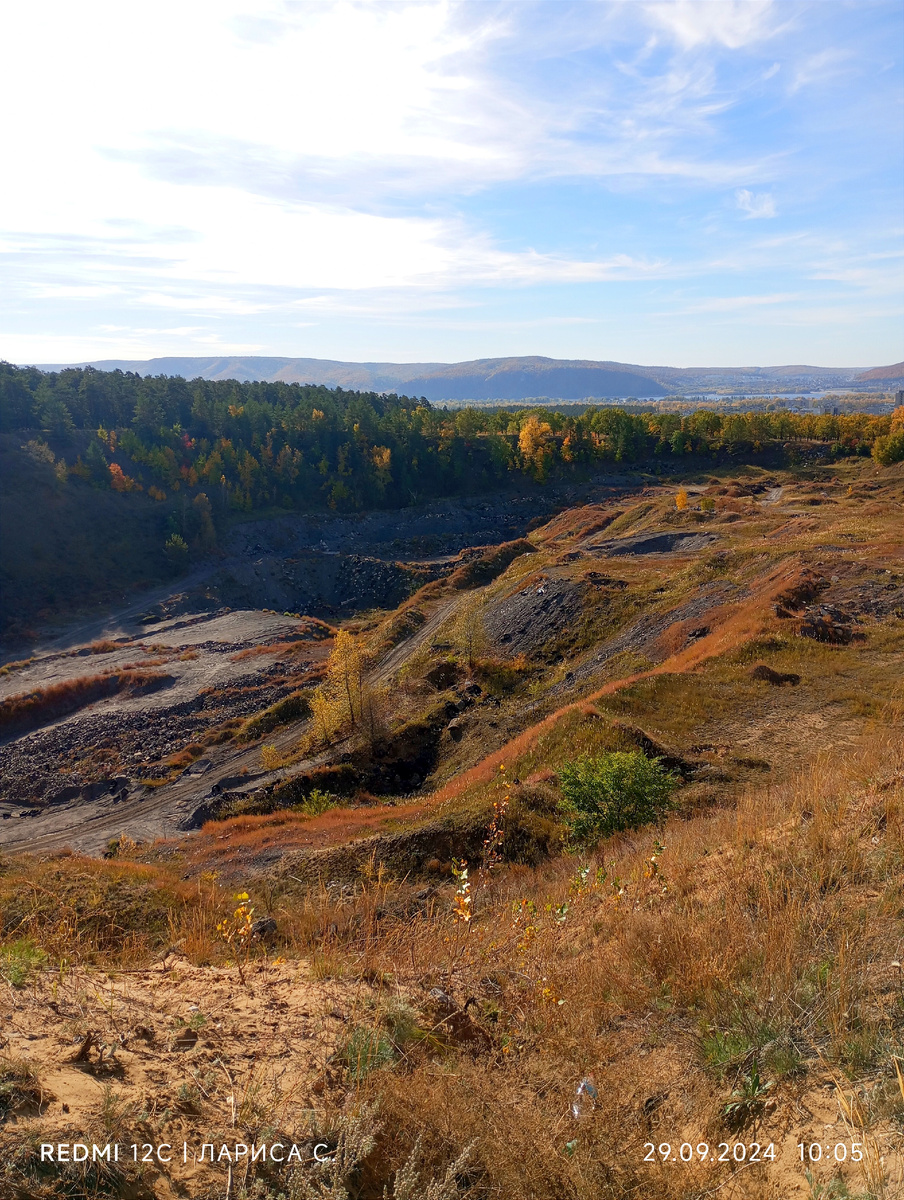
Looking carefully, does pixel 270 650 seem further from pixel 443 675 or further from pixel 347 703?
pixel 347 703

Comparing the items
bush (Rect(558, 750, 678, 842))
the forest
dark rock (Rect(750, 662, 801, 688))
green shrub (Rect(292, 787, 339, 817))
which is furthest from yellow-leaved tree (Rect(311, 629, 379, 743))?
the forest

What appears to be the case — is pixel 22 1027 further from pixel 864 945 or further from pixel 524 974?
pixel 864 945

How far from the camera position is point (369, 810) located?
2522 centimetres

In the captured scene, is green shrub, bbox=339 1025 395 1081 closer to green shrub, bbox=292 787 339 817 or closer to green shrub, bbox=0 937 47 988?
green shrub, bbox=0 937 47 988

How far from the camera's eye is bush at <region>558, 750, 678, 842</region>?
14.1 metres

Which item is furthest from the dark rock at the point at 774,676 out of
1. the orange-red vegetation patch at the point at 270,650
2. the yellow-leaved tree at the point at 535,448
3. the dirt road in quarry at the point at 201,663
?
the yellow-leaved tree at the point at 535,448

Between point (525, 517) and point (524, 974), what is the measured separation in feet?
315

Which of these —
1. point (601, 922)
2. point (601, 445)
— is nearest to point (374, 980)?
point (601, 922)

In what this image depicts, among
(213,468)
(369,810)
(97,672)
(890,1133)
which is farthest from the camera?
(213,468)

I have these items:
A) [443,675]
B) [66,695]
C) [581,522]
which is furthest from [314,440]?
[443,675]

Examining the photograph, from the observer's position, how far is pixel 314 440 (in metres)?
106

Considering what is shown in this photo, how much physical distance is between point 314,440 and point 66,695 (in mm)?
66809

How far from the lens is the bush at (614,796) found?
14109mm

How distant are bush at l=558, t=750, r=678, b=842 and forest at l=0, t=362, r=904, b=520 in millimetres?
81186
